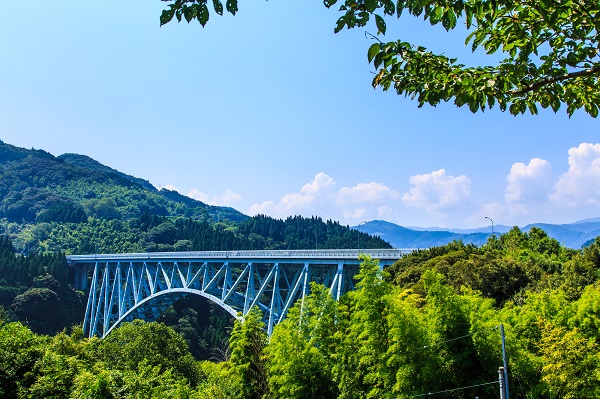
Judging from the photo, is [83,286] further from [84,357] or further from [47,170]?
[47,170]

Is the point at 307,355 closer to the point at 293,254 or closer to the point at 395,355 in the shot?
the point at 395,355

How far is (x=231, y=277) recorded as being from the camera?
146 ft

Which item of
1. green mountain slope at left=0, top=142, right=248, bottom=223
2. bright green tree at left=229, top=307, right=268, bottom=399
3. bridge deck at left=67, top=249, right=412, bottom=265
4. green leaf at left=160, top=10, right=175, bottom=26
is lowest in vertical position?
bright green tree at left=229, top=307, right=268, bottom=399

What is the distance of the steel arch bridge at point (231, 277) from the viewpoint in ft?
106

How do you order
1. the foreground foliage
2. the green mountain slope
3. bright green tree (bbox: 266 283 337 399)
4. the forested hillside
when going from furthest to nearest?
1. the green mountain slope
2. the forested hillside
3. bright green tree (bbox: 266 283 337 399)
4. the foreground foliage

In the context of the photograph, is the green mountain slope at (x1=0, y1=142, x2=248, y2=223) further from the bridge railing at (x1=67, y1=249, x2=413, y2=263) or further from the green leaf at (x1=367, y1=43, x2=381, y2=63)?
the green leaf at (x1=367, y1=43, x2=381, y2=63)

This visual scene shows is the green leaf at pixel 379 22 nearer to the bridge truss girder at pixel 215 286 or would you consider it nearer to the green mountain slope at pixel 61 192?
the bridge truss girder at pixel 215 286

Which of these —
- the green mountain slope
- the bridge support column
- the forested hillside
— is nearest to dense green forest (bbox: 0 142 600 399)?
the bridge support column

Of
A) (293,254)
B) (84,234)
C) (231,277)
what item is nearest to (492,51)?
(293,254)

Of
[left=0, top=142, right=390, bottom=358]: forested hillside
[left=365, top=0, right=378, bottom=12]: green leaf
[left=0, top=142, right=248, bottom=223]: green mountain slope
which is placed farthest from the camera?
[left=0, top=142, right=248, bottom=223]: green mountain slope

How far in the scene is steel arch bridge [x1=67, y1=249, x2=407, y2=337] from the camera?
32.2m

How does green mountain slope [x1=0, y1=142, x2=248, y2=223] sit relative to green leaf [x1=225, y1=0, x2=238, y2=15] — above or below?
above

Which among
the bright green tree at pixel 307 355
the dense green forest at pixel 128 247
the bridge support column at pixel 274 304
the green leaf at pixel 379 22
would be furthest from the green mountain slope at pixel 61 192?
the green leaf at pixel 379 22

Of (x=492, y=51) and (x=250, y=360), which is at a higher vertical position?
(x=492, y=51)
